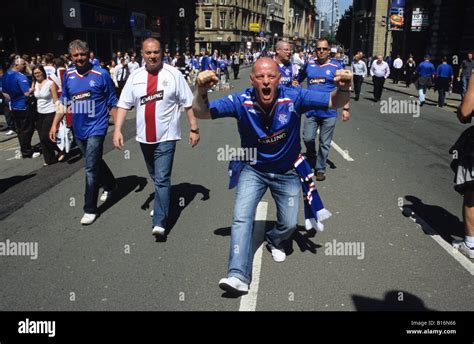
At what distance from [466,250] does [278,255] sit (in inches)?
75.5

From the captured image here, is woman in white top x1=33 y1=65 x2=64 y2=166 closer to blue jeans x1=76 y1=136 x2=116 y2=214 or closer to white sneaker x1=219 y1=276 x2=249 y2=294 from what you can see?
blue jeans x1=76 y1=136 x2=116 y2=214

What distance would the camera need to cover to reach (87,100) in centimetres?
539

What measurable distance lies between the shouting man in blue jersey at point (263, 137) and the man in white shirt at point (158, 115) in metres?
1.01

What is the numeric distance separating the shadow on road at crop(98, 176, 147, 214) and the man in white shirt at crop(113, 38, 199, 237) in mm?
1346

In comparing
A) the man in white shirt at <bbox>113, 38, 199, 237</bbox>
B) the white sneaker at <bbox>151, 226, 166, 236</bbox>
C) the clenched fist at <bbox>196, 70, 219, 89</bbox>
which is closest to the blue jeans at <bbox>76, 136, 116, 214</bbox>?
the man in white shirt at <bbox>113, 38, 199, 237</bbox>

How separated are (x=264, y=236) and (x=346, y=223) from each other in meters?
1.06

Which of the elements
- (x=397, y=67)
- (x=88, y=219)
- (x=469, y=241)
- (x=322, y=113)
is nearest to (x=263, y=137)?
(x=469, y=241)

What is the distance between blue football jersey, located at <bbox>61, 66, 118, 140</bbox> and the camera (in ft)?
17.5

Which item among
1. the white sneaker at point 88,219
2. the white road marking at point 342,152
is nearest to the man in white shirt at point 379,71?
the white road marking at point 342,152

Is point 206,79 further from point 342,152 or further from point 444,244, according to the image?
point 342,152

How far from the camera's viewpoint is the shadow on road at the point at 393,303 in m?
3.43

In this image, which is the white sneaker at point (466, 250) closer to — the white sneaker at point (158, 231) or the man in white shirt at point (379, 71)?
the white sneaker at point (158, 231)

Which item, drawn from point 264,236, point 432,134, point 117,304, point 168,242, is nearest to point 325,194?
point 264,236
